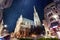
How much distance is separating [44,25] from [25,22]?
1.87 ft

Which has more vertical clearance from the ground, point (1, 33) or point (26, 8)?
point (26, 8)

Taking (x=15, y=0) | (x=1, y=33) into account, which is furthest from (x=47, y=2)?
(x=1, y=33)

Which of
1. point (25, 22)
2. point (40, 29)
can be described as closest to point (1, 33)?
point (25, 22)

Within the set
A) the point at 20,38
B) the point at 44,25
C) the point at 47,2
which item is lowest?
the point at 20,38

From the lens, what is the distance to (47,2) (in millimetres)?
4953

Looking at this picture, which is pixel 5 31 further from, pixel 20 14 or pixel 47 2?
pixel 47 2

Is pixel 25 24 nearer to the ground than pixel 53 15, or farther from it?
nearer to the ground

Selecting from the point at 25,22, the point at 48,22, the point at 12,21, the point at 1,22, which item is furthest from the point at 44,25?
the point at 1,22

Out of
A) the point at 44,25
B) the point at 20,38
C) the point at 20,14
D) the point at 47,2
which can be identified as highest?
the point at 47,2

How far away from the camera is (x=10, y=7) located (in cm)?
498

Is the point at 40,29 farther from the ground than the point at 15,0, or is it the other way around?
the point at 15,0

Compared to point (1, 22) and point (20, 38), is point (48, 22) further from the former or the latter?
point (1, 22)

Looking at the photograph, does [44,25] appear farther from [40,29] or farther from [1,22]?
[1,22]

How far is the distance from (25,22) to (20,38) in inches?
19.4
